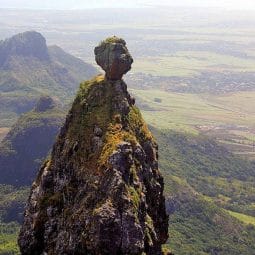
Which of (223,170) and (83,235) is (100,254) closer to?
(83,235)

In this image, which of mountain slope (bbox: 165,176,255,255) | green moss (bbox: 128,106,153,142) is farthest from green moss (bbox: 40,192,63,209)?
mountain slope (bbox: 165,176,255,255)

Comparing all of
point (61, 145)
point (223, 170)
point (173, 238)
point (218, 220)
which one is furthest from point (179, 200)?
point (61, 145)

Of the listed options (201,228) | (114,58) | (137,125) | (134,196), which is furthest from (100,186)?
(201,228)

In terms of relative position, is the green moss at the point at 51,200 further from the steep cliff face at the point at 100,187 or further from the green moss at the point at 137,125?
the green moss at the point at 137,125

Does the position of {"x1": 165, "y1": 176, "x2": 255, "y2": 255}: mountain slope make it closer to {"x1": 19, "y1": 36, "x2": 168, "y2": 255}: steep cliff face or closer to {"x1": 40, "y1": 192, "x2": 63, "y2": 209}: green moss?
{"x1": 19, "y1": 36, "x2": 168, "y2": 255}: steep cliff face

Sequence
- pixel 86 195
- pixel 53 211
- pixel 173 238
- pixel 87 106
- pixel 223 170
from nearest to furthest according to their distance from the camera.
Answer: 1. pixel 86 195
2. pixel 53 211
3. pixel 87 106
4. pixel 173 238
5. pixel 223 170

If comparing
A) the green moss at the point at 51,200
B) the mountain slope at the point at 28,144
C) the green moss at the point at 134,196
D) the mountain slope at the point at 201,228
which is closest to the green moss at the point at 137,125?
the green moss at the point at 134,196
